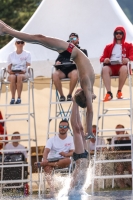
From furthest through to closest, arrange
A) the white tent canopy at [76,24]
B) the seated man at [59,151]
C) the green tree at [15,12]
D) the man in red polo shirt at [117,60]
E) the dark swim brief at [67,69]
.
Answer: the green tree at [15,12], the white tent canopy at [76,24], the dark swim brief at [67,69], the seated man at [59,151], the man in red polo shirt at [117,60]

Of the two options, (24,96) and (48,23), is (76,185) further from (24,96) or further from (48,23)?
(24,96)

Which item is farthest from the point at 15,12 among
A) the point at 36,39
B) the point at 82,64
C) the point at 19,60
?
the point at 36,39

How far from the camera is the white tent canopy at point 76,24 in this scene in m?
14.4

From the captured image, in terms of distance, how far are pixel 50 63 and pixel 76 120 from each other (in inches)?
158

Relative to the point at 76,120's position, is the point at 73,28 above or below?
above

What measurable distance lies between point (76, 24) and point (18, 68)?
6.95 feet

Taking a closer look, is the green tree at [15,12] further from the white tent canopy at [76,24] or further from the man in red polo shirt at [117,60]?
the man in red polo shirt at [117,60]

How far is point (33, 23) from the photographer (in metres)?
15.2

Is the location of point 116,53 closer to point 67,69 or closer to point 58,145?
point 67,69

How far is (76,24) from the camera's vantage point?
14.9 metres

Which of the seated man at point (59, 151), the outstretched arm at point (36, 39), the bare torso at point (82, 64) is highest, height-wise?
the outstretched arm at point (36, 39)

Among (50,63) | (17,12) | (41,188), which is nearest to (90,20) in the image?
(50,63)

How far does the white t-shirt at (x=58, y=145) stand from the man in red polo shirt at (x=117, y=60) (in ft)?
3.60

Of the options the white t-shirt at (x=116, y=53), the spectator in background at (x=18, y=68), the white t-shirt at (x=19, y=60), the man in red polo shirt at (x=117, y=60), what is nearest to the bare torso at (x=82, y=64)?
the man in red polo shirt at (x=117, y=60)
